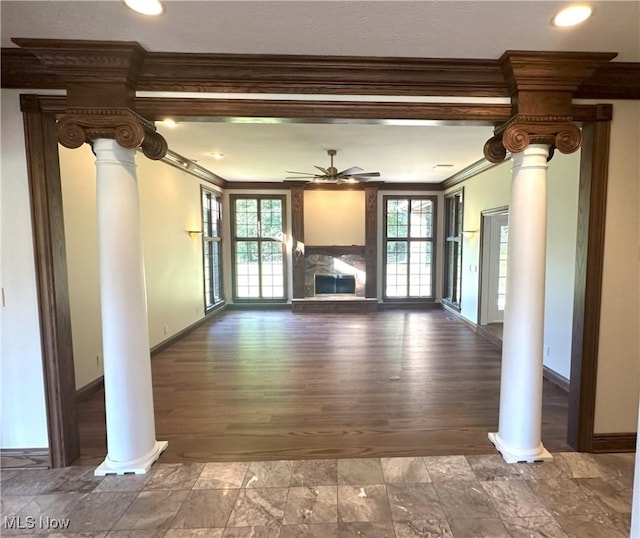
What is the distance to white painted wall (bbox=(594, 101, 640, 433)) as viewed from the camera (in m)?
2.35

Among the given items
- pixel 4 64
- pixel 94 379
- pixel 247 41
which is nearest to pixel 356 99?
pixel 247 41

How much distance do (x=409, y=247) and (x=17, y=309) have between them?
7.05 metres

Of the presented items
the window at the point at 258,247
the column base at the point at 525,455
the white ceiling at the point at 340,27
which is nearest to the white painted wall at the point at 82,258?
the white ceiling at the point at 340,27

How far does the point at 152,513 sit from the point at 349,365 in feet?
8.89

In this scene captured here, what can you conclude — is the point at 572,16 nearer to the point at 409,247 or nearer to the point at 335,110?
the point at 335,110

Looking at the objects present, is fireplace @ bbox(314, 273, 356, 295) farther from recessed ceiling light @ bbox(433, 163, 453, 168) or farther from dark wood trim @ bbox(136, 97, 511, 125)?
dark wood trim @ bbox(136, 97, 511, 125)

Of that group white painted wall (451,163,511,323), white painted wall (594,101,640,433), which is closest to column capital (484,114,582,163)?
white painted wall (594,101,640,433)

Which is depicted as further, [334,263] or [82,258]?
[334,263]

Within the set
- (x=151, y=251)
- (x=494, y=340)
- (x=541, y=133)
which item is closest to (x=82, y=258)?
(x=151, y=251)

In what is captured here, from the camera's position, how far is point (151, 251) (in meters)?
4.68

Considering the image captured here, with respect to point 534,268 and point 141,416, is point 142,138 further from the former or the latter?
point 534,268

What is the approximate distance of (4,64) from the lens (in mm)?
2100

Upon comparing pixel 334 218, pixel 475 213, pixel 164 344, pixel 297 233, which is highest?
pixel 334 218

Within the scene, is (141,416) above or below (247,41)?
below
